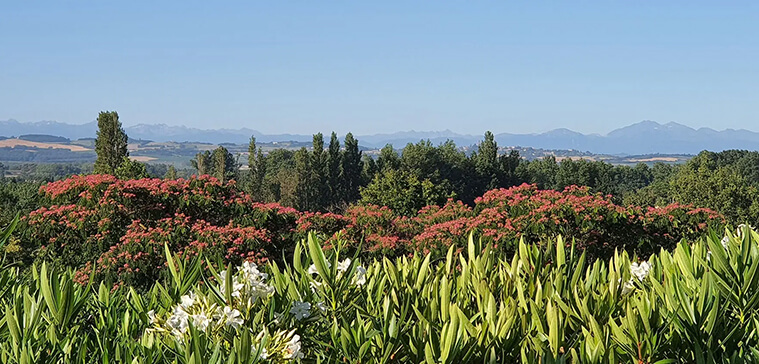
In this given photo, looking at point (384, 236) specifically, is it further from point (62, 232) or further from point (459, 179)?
point (459, 179)

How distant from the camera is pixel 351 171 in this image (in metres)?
51.0

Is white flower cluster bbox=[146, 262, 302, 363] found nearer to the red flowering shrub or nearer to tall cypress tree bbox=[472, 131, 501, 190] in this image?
the red flowering shrub

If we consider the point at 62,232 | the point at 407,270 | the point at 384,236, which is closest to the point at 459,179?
the point at 384,236

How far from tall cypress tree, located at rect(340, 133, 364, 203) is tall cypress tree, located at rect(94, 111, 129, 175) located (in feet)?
72.9

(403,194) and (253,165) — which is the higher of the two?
(403,194)

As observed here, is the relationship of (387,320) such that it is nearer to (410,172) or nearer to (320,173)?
(410,172)

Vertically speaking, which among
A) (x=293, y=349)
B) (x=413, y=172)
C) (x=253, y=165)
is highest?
(x=293, y=349)

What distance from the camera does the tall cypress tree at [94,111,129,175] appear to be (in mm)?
28703

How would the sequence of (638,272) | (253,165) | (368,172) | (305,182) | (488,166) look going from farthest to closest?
(488,166)
(253,165)
(368,172)
(305,182)
(638,272)

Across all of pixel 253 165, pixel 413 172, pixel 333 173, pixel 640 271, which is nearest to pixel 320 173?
pixel 333 173

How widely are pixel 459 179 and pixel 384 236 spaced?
4117cm

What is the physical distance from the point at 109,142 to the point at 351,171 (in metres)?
24.2

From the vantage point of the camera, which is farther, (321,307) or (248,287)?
(321,307)

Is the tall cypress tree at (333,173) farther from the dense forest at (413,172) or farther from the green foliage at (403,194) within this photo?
the green foliage at (403,194)
